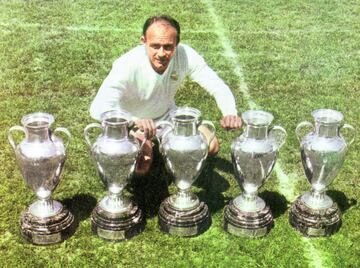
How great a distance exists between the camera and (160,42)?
15.1 feet

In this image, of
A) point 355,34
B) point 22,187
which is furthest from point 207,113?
point 355,34

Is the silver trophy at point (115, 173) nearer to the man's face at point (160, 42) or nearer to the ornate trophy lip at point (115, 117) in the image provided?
the ornate trophy lip at point (115, 117)

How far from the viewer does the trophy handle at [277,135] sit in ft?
14.3

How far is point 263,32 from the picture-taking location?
9.20m

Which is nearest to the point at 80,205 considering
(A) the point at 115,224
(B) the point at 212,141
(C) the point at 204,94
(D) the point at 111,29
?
(A) the point at 115,224

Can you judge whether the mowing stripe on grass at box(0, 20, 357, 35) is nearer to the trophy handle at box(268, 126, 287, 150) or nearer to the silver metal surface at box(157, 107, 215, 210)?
the trophy handle at box(268, 126, 287, 150)

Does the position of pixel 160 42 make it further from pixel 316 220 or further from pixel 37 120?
pixel 316 220

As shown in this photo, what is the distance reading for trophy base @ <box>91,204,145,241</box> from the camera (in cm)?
435

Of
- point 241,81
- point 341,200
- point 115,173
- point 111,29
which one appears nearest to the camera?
point 115,173

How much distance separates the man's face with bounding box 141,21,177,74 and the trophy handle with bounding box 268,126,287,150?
3.01ft

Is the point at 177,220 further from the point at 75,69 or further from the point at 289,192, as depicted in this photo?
the point at 75,69

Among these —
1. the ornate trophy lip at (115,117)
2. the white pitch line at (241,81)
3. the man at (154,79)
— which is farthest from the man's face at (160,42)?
the white pitch line at (241,81)

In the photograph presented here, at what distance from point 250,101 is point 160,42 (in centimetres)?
246

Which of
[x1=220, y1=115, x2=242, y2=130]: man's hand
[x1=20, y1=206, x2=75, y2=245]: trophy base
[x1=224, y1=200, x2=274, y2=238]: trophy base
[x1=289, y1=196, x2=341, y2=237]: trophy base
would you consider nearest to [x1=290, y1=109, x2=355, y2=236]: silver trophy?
[x1=289, y1=196, x2=341, y2=237]: trophy base
